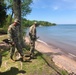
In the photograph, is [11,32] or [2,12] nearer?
[11,32]

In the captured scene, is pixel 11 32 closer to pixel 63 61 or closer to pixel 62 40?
pixel 63 61

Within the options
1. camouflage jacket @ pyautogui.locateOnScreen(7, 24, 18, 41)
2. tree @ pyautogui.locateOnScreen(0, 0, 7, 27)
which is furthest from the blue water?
camouflage jacket @ pyautogui.locateOnScreen(7, 24, 18, 41)

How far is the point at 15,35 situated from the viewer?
39.7 ft

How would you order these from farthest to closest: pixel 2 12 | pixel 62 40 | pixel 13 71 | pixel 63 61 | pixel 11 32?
pixel 62 40 → pixel 2 12 → pixel 63 61 → pixel 11 32 → pixel 13 71

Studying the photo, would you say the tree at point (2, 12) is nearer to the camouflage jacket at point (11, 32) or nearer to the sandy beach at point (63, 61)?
the sandy beach at point (63, 61)

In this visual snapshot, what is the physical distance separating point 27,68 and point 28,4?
86.1ft

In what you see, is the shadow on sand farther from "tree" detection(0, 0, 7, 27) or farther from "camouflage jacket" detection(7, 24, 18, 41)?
"tree" detection(0, 0, 7, 27)

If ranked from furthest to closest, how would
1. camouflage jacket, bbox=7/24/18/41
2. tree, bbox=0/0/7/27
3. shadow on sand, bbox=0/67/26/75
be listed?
1. tree, bbox=0/0/7/27
2. camouflage jacket, bbox=7/24/18/41
3. shadow on sand, bbox=0/67/26/75

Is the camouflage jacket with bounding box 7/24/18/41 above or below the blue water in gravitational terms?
above

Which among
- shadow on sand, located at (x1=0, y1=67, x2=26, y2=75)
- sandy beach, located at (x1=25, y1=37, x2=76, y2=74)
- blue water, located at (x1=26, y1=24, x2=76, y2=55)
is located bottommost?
blue water, located at (x1=26, y1=24, x2=76, y2=55)

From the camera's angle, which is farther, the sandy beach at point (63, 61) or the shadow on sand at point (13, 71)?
the sandy beach at point (63, 61)

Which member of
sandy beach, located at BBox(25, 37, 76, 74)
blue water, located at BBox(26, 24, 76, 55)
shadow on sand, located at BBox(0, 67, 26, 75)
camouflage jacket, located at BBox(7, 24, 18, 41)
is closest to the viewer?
shadow on sand, located at BBox(0, 67, 26, 75)

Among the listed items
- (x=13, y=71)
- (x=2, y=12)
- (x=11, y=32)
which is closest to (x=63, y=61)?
(x=11, y=32)

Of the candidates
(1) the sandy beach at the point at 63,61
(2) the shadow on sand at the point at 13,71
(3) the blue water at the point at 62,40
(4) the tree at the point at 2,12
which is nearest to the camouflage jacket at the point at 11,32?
(2) the shadow on sand at the point at 13,71
